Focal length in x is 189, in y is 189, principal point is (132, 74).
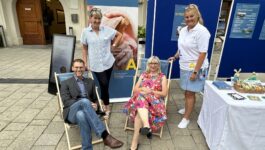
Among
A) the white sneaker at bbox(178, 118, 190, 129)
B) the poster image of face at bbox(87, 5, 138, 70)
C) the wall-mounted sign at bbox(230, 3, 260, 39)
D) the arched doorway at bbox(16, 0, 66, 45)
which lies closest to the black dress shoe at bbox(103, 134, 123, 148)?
the white sneaker at bbox(178, 118, 190, 129)

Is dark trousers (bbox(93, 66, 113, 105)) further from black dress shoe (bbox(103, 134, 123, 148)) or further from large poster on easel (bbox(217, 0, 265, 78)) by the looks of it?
large poster on easel (bbox(217, 0, 265, 78))

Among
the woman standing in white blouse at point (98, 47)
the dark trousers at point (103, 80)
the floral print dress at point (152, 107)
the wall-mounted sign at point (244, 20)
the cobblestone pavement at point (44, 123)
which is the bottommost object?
the cobblestone pavement at point (44, 123)

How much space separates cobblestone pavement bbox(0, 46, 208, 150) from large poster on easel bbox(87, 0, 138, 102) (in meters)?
0.33

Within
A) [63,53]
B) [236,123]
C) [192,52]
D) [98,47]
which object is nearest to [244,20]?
[192,52]

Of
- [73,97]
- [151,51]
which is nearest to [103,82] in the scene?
[73,97]

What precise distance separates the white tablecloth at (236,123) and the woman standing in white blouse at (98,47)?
1.48 metres

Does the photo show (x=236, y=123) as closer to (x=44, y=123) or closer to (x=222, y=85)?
(x=222, y=85)

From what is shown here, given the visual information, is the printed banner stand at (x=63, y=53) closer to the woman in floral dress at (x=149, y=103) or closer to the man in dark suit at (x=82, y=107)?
the man in dark suit at (x=82, y=107)

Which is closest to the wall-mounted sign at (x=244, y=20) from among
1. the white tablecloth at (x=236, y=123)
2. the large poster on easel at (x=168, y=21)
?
the large poster on easel at (x=168, y=21)

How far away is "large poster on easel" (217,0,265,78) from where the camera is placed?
332cm

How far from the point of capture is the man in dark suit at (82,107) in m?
2.09

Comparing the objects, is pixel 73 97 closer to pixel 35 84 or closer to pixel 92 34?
pixel 92 34

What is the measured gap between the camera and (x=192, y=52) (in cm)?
242

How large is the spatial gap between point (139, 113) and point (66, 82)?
38.4 inches
